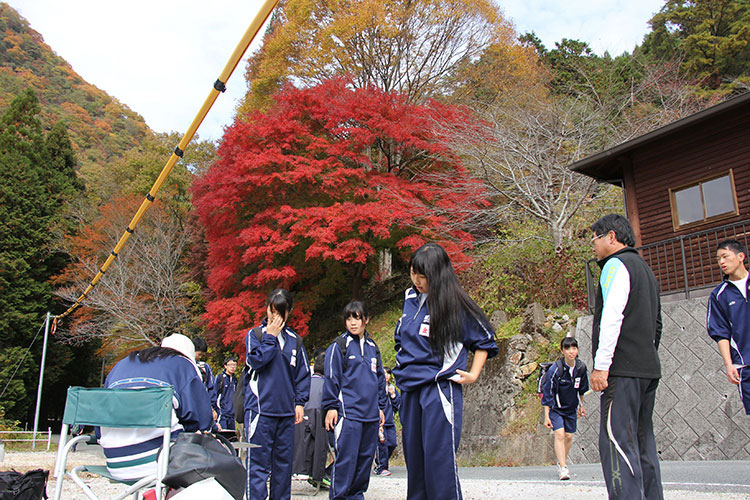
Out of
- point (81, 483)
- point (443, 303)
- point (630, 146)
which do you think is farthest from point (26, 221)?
point (443, 303)

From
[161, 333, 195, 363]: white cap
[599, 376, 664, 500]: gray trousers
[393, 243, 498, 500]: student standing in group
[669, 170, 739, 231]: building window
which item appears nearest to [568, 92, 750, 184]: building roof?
[669, 170, 739, 231]: building window

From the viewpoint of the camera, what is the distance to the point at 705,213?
11375 millimetres

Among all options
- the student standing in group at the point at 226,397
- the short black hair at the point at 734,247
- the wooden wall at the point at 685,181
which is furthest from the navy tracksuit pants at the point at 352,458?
the wooden wall at the point at 685,181

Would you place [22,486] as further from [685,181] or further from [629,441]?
[685,181]

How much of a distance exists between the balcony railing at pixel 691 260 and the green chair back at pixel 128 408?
8.63 m

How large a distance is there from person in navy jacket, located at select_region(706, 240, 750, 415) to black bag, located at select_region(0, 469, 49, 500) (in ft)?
16.6

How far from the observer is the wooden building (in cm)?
1074

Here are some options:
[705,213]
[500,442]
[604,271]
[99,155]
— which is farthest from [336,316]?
[99,155]

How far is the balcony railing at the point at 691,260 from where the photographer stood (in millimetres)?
9953

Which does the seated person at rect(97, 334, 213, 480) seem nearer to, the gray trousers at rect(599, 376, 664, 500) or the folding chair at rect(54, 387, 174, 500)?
the folding chair at rect(54, 387, 174, 500)

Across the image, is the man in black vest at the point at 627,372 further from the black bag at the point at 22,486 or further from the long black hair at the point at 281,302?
the black bag at the point at 22,486

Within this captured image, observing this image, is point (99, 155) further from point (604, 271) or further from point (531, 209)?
point (604, 271)

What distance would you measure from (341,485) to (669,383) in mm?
6321

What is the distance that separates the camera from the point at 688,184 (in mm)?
11664
